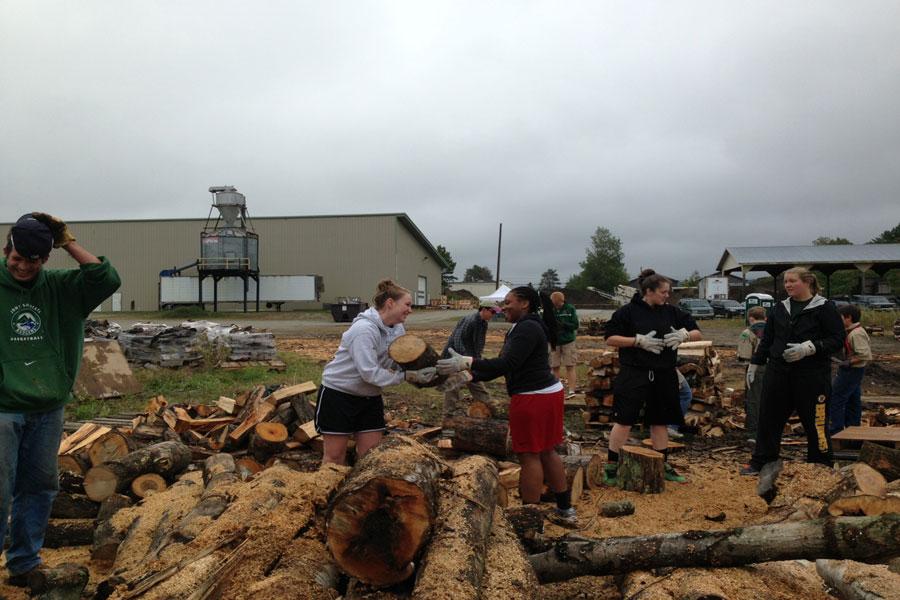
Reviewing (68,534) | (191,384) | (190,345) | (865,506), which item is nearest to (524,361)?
(865,506)

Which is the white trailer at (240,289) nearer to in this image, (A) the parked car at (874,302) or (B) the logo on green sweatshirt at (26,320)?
(A) the parked car at (874,302)

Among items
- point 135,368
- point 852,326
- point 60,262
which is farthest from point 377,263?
point 852,326

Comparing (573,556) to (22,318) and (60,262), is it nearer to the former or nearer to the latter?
(22,318)

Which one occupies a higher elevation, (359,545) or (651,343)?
(651,343)

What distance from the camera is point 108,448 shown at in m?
4.93

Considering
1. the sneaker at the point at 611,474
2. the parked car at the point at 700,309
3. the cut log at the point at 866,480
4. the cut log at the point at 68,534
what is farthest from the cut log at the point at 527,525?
the parked car at the point at 700,309

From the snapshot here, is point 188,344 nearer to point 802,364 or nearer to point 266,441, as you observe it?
point 266,441

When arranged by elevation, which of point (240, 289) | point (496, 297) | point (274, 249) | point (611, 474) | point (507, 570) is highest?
point (274, 249)

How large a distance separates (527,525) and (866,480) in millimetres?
2049

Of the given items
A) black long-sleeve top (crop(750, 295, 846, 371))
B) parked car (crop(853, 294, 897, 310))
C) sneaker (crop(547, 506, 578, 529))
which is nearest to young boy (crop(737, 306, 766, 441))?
black long-sleeve top (crop(750, 295, 846, 371))

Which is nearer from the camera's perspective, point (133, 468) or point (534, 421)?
point (534, 421)

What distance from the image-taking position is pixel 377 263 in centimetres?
4312

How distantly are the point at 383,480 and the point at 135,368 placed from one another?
10.4 m

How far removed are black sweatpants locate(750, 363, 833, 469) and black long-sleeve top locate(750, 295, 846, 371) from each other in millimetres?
71
